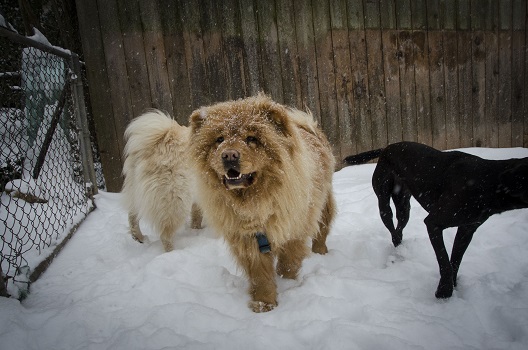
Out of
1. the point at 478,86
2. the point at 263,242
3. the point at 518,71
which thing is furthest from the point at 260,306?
the point at 518,71

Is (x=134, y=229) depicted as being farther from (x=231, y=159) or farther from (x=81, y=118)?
(x=231, y=159)

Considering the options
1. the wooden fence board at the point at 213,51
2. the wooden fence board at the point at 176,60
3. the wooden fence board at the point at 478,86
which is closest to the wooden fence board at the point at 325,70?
the wooden fence board at the point at 213,51

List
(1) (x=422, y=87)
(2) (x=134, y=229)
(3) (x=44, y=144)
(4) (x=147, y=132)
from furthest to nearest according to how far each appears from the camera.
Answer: (1) (x=422, y=87) < (3) (x=44, y=144) < (2) (x=134, y=229) < (4) (x=147, y=132)

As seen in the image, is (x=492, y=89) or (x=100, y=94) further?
(x=492, y=89)

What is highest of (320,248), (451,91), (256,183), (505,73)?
(505,73)

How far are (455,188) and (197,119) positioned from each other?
5.60 ft

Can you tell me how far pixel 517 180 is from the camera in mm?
1631

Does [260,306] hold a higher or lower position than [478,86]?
lower

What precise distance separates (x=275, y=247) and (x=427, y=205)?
1.10 m

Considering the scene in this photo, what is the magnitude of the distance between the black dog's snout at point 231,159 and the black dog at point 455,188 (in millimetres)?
1243

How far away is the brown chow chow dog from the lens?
1.93 meters

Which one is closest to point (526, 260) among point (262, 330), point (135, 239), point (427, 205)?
point (427, 205)

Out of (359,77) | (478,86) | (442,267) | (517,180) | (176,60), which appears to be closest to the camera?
(517,180)

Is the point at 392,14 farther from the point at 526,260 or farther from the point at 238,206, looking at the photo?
the point at 238,206
